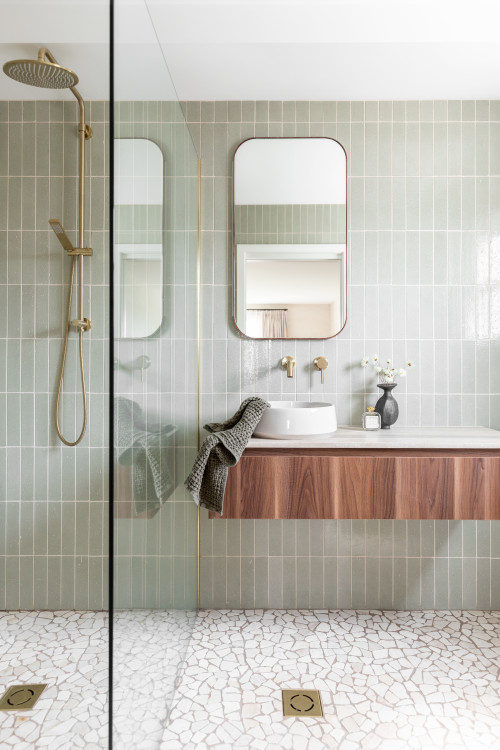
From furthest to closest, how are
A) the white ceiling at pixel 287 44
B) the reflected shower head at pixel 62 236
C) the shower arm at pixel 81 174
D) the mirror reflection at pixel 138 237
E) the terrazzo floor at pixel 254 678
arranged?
the shower arm at pixel 81 174 < the reflected shower head at pixel 62 236 < the white ceiling at pixel 287 44 < the terrazzo floor at pixel 254 678 < the mirror reflection at pixel 138 237

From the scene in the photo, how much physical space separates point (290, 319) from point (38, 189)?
129 cm

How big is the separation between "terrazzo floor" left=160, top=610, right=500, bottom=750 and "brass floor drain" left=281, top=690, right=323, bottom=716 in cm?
2

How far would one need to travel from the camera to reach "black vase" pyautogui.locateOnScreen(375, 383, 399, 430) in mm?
2199

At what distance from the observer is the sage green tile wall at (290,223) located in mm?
2307

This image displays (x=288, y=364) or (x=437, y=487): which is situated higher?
(x=288, y=364)

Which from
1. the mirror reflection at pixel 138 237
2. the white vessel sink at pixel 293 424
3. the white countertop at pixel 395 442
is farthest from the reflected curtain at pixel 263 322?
the mirror reflection at pixel 138 237

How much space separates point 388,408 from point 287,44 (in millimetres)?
1488

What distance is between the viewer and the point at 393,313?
7.65ft

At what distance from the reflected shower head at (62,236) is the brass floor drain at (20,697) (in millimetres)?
1691

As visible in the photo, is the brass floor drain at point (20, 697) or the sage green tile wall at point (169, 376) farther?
the brass floor drain at point (20, 697)

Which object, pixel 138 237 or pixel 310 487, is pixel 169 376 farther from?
pixel 310 487

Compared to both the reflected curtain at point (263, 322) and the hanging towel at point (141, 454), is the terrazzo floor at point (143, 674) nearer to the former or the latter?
the hanging towel at point (141, 454)

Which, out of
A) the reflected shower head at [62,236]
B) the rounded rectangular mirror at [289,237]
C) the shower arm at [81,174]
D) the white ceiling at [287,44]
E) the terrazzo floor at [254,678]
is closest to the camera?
the terrazzo floor at [254,678]

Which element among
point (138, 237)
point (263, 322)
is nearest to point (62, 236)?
point (263, 322)
